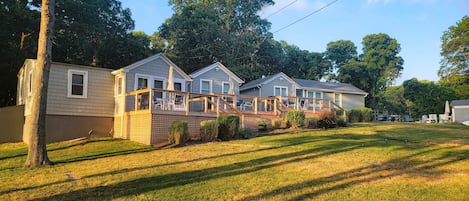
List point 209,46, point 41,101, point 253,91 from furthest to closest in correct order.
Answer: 1. point 209,46
2. point 253,91
3. point 41,101

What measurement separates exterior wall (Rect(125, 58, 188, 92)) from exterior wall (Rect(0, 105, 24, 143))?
217 inches

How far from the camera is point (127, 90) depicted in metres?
16.0

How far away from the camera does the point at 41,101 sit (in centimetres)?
902

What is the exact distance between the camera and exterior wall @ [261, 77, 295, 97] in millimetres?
24516

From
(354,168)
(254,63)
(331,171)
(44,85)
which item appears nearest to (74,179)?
(44,85)

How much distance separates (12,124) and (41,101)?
418 inches

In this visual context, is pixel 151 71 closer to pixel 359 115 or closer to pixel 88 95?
pixel 88 95

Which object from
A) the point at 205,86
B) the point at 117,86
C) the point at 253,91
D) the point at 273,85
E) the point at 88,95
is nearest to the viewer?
the point at 88,95

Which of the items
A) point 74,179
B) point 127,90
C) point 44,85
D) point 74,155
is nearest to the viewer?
point 74,179

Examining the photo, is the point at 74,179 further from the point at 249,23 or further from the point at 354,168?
the point at 249,23

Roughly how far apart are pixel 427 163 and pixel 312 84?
72.2 feet

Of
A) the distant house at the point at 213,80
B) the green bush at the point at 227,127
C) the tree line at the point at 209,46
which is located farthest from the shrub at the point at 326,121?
the tree line at the point at 209,46

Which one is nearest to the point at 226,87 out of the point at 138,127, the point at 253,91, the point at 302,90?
the point at 253,91

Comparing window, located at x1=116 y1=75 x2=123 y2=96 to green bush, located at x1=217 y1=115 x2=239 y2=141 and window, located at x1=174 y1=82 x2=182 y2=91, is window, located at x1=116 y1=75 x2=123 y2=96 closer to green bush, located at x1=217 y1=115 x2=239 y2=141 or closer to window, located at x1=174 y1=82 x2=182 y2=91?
window, located at x1=174 y1=82 x2=182 y2=91
